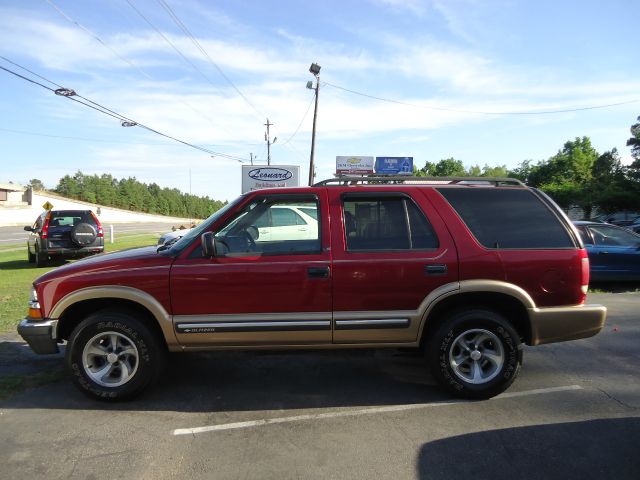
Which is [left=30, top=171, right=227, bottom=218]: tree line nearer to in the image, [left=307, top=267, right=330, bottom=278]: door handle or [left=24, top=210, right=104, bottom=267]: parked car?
[left=24, top=210, right=104, bottom=267]: parked car

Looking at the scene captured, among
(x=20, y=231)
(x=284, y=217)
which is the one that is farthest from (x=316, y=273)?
(x=20, y=231)

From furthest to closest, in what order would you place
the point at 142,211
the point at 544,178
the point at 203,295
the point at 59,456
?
the point at 142,211
the point at 544,178
the point at 203,295
the point at 59,456

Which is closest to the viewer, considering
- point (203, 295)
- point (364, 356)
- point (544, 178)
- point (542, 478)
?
point (542, 478)

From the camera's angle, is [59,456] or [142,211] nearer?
[59,456]

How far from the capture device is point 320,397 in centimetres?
412

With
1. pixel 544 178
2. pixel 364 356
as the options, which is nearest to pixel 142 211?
pixel 544 178

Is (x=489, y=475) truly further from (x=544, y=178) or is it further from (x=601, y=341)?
(x=544, y=178)

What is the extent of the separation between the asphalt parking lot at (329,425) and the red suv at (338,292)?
0.38 m

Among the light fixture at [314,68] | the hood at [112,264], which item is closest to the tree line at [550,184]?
the hood at [112,264]

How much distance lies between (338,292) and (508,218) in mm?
1719

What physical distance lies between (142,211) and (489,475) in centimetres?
Result: 10175

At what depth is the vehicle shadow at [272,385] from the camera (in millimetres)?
4016

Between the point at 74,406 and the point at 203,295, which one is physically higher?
the point at 203,295

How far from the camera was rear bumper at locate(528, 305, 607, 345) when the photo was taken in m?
3.98
